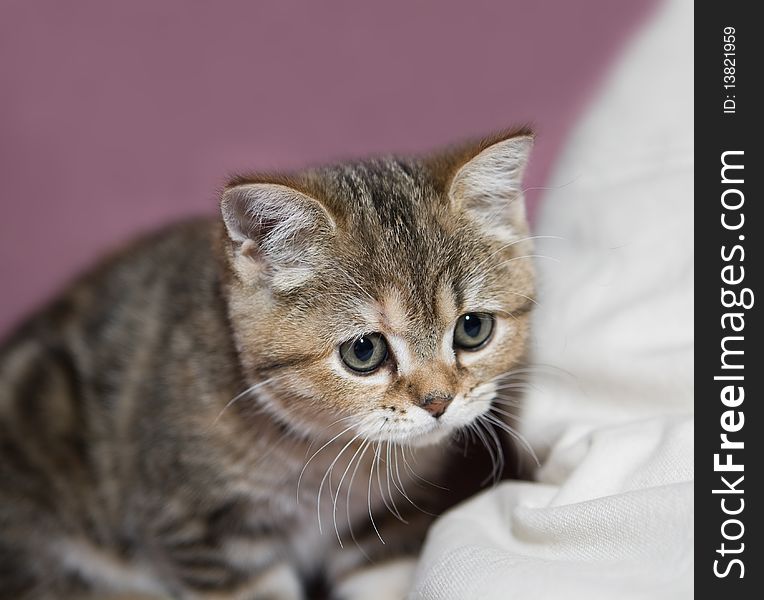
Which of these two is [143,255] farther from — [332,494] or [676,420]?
[676,420]

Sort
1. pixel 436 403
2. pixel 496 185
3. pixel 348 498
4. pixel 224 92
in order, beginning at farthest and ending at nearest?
pixel 224 92, pixel 348 498, pixel 496 185, pixel 436 403

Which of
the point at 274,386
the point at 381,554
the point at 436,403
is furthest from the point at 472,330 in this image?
the point at 381,554

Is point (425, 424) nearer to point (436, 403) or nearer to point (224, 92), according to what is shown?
point (436, 403)

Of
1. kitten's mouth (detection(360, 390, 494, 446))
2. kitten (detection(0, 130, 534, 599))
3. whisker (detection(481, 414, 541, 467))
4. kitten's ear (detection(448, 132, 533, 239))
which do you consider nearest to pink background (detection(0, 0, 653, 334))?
kitten (detection(0, 130, 534, 599))

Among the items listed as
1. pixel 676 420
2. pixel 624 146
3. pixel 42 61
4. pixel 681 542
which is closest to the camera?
pixel 681 542

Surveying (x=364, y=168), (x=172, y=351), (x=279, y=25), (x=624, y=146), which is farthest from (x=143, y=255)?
(x=624, y=146)

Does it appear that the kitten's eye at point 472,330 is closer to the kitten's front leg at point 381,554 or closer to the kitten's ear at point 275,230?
the kitten's ear at point 275,230
